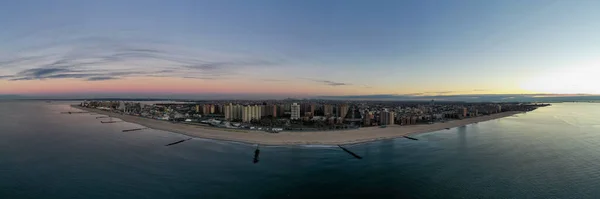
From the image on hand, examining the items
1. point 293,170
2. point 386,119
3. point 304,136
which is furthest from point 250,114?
point 293,170

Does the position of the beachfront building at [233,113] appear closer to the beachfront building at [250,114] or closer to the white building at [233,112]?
the white building at [233,112]

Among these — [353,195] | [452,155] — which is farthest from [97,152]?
[452,155]

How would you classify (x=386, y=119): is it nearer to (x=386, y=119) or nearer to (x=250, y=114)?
(x=386, y=119)

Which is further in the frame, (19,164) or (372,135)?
(372,135)

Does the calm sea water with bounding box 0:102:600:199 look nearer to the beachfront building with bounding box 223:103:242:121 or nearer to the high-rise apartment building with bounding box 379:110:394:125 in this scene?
the high-rise apartment building with bounding box 379:110:394:125

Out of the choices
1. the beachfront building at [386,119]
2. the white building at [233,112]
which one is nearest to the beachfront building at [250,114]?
the white building at [233,112]

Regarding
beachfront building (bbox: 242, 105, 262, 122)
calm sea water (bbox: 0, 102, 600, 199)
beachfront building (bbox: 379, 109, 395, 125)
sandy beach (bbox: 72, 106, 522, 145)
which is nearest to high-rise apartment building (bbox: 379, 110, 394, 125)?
beachfront building (bbox: 379, 109, 395, 125)

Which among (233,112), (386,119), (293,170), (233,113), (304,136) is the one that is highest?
(233,112)

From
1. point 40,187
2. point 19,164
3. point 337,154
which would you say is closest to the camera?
point 40,187

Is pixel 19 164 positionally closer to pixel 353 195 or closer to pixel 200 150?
pixel 200 150
